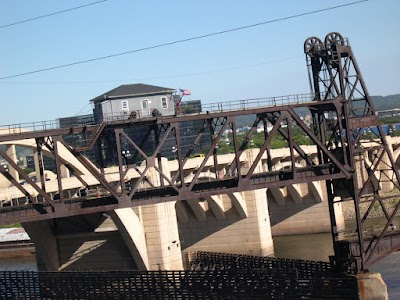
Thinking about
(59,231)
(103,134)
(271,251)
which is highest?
(103,134)

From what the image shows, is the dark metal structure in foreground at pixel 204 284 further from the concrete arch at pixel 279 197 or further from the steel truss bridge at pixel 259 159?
the concrete arch at pixel 279 197

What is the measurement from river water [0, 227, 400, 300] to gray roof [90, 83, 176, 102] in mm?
18010

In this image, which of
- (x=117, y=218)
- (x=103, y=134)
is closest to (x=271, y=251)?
(x=117, y=218)

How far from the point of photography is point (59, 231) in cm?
5850

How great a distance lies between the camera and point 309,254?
65375 mm

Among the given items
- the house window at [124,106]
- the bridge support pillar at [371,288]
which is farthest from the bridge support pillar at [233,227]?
the bridge support pillar at [371,288]

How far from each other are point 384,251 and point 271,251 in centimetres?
2805

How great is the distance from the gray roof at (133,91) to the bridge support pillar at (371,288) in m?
42.0

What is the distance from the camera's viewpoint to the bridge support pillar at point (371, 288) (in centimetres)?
3862

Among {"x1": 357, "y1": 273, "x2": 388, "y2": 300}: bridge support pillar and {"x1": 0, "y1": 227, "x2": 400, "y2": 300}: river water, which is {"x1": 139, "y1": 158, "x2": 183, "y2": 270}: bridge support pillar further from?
{"x1": 357, "y1": 273, "x2": 388, "y2": 300}: bridge support pillar

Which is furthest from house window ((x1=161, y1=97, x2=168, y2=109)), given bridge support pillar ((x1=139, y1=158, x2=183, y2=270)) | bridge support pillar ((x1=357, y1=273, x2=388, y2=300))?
bridge support pillar ((x1=357, y1=273, x2=388, y2=300))

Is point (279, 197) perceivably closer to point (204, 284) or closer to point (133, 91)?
point (133, 91)

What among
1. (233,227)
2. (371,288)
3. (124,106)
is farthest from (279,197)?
(371,288)

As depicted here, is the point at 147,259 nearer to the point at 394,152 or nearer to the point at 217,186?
the point at 217,186
